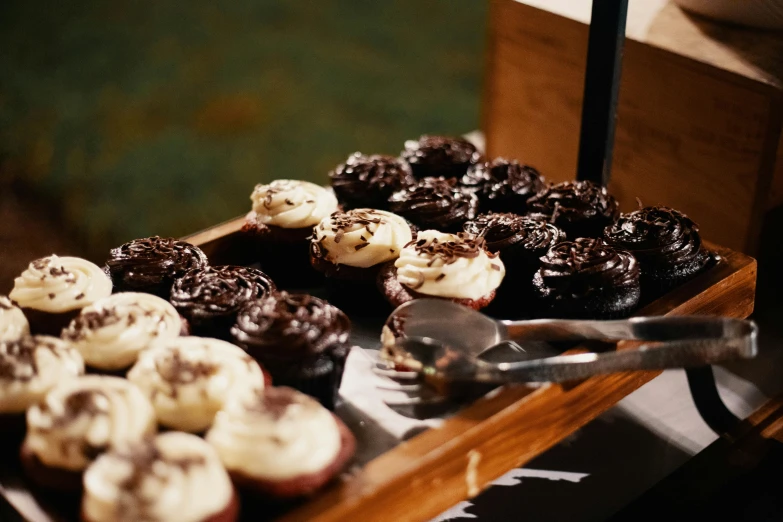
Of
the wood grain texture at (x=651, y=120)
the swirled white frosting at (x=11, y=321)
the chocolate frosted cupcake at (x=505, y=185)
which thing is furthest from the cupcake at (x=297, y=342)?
the wood grain texture at (x=651, y=120)

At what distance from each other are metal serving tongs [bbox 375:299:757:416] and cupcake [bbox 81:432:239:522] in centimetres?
54

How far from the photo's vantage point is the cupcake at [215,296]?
199 cm

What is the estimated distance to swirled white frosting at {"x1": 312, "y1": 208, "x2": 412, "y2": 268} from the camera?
2.23m

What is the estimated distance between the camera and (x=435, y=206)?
7.95 ft

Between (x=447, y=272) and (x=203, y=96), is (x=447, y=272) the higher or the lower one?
the higher one

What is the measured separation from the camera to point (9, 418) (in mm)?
1668

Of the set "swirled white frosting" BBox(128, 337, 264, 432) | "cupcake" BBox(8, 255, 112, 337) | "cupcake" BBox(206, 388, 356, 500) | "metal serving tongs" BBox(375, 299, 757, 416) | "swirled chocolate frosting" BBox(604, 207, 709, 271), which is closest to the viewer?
"cupcake" BBox(206, 388, 356, 500)

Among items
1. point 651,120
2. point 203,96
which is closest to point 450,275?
point 651,120

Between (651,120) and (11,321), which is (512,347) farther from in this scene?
(651,120)

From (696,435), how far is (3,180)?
4.05 m

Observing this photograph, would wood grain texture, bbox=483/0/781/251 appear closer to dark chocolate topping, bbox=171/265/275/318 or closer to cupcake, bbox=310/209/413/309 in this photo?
cupcake, bbox=310/209/413/309

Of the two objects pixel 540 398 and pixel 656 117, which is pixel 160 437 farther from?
pixel 656 117


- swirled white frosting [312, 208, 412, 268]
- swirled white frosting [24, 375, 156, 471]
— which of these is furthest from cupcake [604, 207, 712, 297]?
swirled white frosting [24, 375, 156, 471]

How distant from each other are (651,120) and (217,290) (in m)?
1.88
